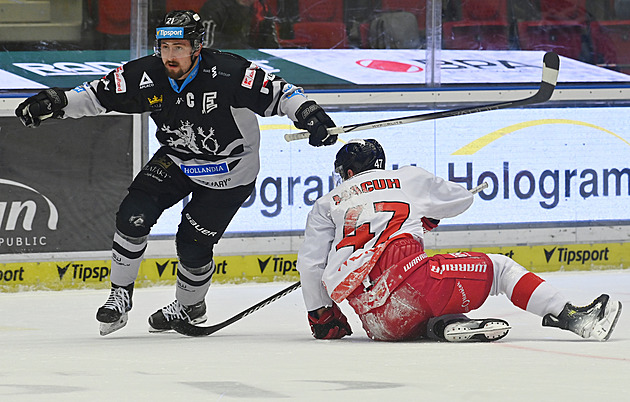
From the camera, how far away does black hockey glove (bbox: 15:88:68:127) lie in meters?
3.82

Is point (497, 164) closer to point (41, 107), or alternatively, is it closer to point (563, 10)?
point (563, 10)

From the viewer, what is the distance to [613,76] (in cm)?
616

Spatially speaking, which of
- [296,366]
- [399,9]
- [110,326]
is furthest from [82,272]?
[296,366]

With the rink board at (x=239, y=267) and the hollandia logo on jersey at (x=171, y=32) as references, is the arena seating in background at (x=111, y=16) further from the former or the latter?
the hollandia logo on jersey at (x=171, y=32)

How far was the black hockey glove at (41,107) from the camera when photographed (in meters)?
3.82

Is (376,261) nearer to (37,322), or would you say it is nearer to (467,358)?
(467,358)

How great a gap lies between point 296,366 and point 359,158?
100 cm

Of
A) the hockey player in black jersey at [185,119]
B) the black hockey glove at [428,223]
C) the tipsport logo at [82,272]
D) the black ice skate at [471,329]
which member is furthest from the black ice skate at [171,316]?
the tipsport logo at [82,272]

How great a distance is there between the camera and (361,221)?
3490 millimetres

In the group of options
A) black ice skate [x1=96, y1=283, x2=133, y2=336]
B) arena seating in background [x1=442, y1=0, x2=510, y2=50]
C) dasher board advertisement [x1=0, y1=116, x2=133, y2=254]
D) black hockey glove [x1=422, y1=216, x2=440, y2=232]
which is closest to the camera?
black hockey glove [x1=422, y1=216, x2=440, y2=232]

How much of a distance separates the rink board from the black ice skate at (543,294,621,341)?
2.64 meters

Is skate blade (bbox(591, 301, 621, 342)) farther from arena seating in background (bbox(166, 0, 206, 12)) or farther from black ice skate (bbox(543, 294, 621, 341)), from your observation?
arena seating in background (bbox(166, 0, 206, 12))

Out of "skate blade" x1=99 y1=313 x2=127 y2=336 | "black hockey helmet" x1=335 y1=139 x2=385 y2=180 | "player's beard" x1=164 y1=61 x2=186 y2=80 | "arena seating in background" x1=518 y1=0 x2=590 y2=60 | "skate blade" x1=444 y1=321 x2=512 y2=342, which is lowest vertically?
"skate blade" x1=99 y1=313 x2=127 y2=336

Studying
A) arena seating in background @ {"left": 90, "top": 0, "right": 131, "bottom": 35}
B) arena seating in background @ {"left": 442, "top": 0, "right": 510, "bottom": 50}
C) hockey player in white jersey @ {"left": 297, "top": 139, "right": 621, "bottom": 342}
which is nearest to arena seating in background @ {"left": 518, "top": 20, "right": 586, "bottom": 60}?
arena seating in background @ {"left": 442, "top": 0, "right": 510, "bottom": 50}
